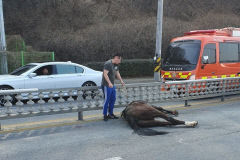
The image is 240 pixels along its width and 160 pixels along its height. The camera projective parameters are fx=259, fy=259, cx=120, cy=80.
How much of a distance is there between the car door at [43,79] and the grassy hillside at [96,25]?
Result: 10052 mm

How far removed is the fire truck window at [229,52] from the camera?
435 inches

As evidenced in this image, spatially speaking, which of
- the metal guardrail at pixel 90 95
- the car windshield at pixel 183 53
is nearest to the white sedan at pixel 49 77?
the metal guardrail at pixel 90 95

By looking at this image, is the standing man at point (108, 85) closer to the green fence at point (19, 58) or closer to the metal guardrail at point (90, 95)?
the metal guardrail at point (90, 95)

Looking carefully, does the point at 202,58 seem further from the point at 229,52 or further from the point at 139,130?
the point at 139,130

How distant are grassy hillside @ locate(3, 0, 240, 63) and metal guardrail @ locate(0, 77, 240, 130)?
41.7 ft

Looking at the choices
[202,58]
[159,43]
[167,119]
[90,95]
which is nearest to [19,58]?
[159,43]

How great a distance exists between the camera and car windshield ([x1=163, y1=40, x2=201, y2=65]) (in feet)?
33.7

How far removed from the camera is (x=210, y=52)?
34.6ft

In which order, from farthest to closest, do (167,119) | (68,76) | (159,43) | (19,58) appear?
(159,43) → (19,58) → (68,76) → (167,119)

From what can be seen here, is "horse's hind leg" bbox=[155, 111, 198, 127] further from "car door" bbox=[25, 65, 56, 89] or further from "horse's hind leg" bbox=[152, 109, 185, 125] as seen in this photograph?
"car door" bbox=[25, 65, 56, 89]

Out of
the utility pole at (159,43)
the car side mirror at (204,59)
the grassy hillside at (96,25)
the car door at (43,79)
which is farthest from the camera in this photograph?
the grassy hillside at (96,25)

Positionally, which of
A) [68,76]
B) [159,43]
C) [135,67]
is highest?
[159,43]

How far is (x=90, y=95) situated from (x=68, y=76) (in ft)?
12.1

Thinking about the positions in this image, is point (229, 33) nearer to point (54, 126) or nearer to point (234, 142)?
point (234, 142)
